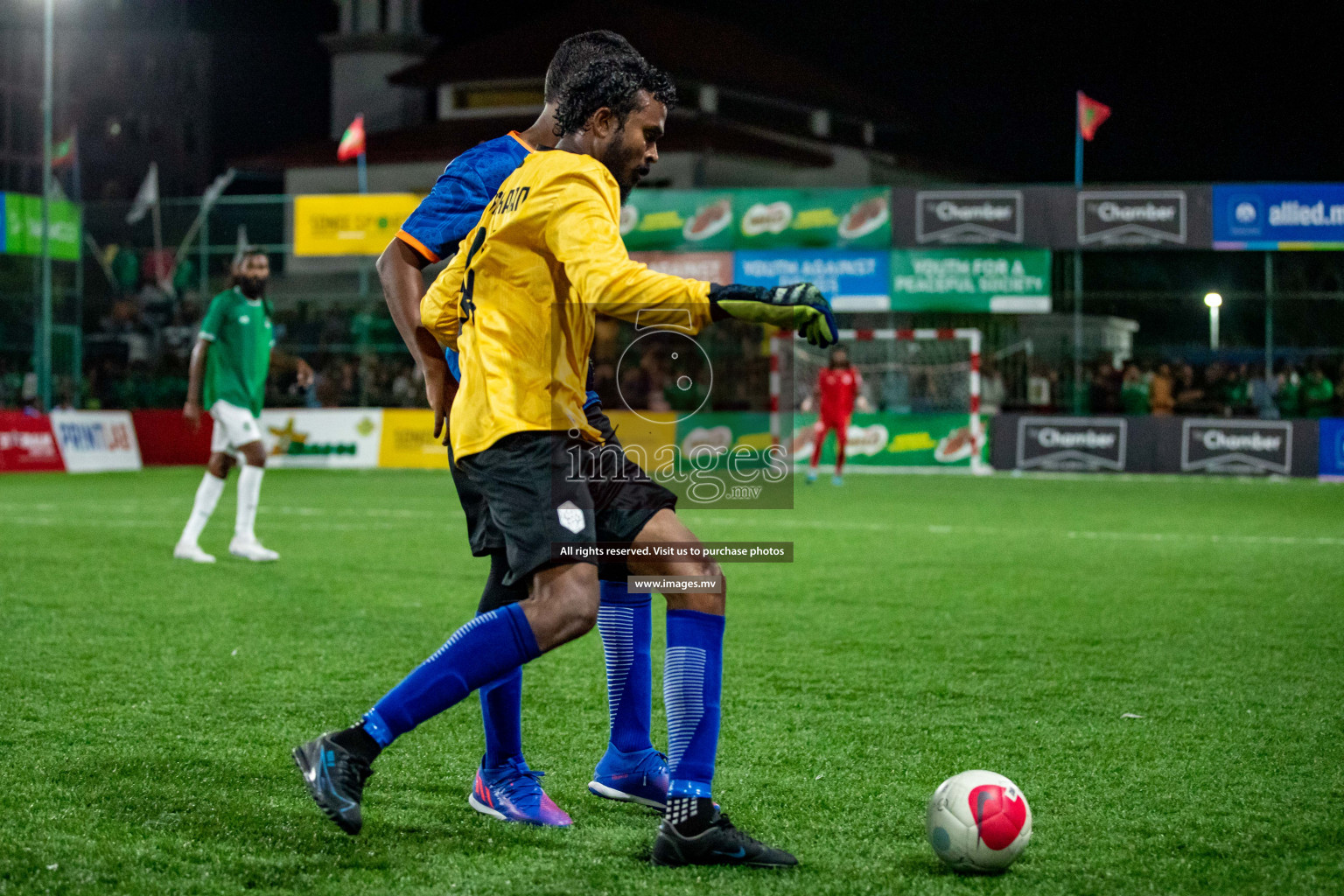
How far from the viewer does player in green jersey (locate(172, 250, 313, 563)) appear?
30.7 ft

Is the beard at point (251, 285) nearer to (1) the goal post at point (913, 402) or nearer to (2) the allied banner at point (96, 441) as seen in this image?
(2) the allied banner at point (96, 441)

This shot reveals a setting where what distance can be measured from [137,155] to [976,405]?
55.8m

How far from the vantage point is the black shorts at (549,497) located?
330 cm

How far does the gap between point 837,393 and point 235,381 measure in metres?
11.9

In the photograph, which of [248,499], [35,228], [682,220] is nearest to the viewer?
[248,499]

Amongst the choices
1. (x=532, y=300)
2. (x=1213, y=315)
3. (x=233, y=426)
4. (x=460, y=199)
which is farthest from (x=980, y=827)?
(x=1213, y=315)

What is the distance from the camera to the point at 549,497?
331 centimetres

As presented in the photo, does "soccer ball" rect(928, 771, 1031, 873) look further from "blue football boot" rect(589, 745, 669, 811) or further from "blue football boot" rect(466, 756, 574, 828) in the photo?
"blue football boot" rect(466, 756, 574, 828)

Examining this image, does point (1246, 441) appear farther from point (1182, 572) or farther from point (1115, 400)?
point (1182, 572)

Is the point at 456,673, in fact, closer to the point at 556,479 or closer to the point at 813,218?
the point at 556,479

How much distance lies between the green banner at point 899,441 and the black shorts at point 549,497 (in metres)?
19.5

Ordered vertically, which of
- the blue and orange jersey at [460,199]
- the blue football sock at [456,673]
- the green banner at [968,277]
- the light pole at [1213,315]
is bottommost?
the blue football sock at [456,673]

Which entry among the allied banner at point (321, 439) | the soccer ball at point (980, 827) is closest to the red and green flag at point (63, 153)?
the allied banner at point (321, 439)

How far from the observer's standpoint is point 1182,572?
9.41 meters
